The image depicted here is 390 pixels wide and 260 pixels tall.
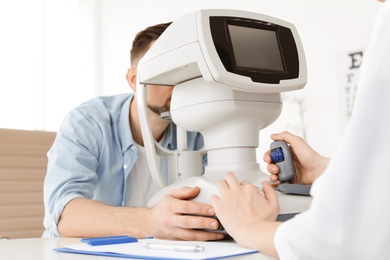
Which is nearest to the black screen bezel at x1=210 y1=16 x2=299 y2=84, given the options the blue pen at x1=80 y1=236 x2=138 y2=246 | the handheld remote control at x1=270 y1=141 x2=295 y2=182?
the handheld remote control at x1=270 y1=141 x2=295 y2=182

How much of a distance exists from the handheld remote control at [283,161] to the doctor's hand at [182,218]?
17 centimetres

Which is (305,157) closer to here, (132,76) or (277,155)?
(277,155)

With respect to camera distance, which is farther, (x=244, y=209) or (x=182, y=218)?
(x=182, y=218)

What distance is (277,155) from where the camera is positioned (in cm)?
104

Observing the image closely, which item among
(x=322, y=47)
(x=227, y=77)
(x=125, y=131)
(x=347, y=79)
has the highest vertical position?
(x=322, y=47)

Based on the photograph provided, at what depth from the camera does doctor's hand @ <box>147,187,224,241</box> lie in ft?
3.15

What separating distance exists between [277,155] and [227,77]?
8.0 inches

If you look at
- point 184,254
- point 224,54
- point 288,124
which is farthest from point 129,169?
point 288,124

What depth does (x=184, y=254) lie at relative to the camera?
2.49 feet

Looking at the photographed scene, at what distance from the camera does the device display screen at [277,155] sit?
1.03 metres

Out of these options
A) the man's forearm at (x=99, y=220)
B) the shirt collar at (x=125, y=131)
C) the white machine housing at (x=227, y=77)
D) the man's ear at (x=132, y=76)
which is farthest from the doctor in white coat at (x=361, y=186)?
the man's ear at (x=132, y=76)

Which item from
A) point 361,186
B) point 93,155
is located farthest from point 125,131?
point 361,186

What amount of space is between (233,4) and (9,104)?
1.91 m

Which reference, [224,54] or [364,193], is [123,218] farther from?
[364,193]
